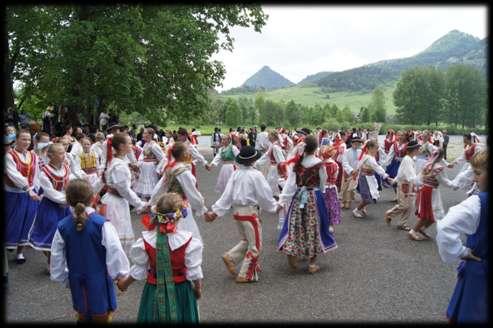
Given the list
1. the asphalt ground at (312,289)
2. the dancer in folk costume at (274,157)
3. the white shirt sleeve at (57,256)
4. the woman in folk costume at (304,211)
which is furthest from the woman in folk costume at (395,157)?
the white shirt sleeve at (57,256)

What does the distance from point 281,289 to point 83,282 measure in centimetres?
272

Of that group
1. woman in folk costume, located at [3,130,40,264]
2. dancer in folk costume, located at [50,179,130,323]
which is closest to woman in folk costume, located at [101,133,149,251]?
woman in folk costume, located at [3,130,40,264]

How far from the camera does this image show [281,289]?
5672 millimetres

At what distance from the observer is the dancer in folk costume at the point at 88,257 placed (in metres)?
3.60

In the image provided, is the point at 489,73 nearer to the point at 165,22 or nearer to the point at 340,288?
the point at 340,288

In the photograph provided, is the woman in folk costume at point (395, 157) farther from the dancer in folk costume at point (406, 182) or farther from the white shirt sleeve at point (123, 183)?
the white shirt sleeve at point (123, 183)

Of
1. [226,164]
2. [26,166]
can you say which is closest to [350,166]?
[226,164]

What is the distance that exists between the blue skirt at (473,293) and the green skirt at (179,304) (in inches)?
79.4

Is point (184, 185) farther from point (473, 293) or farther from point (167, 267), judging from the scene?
point (473, 293)

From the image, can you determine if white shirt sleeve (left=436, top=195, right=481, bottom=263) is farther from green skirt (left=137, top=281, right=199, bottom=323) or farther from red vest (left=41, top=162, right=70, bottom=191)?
red vest (left=41, top=162, right=70, bottom=191)

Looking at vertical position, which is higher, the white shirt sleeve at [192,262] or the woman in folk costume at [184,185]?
the woman in folk costume at [184,185]

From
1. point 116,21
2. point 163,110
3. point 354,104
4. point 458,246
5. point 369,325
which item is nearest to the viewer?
point 458,246

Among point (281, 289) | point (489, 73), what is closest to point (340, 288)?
point (281, 289)

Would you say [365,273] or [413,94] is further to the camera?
[413,94]
